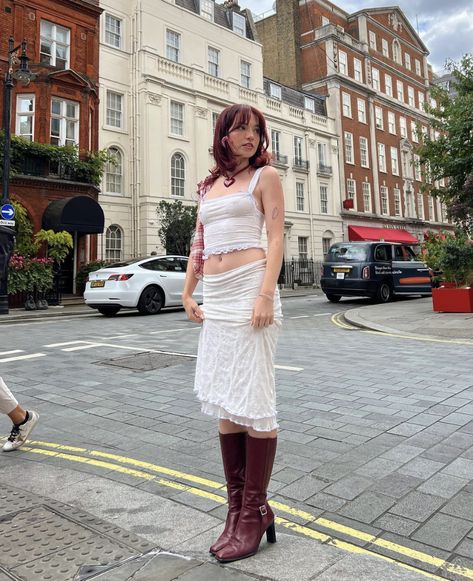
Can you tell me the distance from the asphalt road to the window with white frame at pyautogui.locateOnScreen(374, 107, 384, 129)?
36.0 metres

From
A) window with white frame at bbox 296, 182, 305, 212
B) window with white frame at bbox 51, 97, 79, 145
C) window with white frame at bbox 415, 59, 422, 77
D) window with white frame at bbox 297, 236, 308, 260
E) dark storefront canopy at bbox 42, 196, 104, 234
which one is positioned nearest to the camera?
dark storefront canopy at bbox 42, 196, 104, 234

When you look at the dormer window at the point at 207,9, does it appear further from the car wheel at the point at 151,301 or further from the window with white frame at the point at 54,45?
the car wheel at the point at 151,301

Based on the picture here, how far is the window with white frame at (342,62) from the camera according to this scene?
119ft

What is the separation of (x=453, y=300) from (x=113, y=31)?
68.7 ft

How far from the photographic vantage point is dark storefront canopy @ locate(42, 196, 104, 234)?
722 inches

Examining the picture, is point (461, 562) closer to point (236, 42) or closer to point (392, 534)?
point (392, 534)

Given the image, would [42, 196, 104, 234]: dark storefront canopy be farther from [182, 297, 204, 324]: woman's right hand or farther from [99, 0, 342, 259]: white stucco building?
[182, 297, 204, 324]: woman's right hand

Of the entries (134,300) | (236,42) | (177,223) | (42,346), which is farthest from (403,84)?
(42,346)

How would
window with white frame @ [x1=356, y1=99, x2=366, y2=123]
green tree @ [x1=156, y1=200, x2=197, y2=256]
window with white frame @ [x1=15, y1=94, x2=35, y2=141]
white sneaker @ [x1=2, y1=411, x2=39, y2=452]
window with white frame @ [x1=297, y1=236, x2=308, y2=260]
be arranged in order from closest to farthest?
1. white sneaker @ [x1=2, y1=411, x2=39, y2=452]
2. window with white frame @ [x1=15, y1=94, x2=35, y2=141]
3. green tree @ [x1=156, y1=200, x2=197, y2=256]
4. window with white frame @ [x1=297, y1=236, x2=308, y2=260]
5. window with white frame @ [x1=356, y1=99, x2=366, y2=123]

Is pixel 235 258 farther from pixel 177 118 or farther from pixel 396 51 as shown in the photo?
pixel 396 51

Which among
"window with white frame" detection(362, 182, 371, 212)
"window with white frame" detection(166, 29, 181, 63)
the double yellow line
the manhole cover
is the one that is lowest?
the double yellow line

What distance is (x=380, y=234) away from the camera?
125 feet

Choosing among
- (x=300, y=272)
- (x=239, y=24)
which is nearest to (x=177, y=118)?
(x=239, y=24)

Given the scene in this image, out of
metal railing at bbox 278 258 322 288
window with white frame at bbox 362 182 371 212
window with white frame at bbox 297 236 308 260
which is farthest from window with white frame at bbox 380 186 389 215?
metal railing at bbox 278 258 322 288
